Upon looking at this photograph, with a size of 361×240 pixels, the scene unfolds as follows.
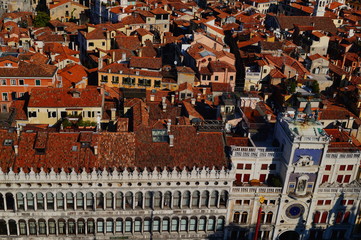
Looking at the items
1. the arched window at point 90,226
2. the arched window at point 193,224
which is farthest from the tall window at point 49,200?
the arched window at point 193,224

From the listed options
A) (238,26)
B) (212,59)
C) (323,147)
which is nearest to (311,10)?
(238,26)

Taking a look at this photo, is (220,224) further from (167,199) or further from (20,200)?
(20,200)

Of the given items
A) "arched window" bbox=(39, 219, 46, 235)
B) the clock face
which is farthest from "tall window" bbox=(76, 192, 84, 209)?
the clock face

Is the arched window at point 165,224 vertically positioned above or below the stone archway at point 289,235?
above

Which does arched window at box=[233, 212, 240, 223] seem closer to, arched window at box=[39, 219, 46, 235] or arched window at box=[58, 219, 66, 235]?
arched window at box=[58, 219, 66, 235]

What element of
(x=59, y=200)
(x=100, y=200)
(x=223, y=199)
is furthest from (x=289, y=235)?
(x=59, y=200)

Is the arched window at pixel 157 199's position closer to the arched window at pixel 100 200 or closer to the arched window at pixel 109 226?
the arched window at pixel 109 226

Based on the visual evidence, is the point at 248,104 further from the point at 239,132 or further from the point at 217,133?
the point at 217,133

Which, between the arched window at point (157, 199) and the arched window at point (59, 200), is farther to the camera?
the arched window at point (157, 199)

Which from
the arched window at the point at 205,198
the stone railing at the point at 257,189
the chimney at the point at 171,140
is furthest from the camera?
the stone railing at the point at 257,189
